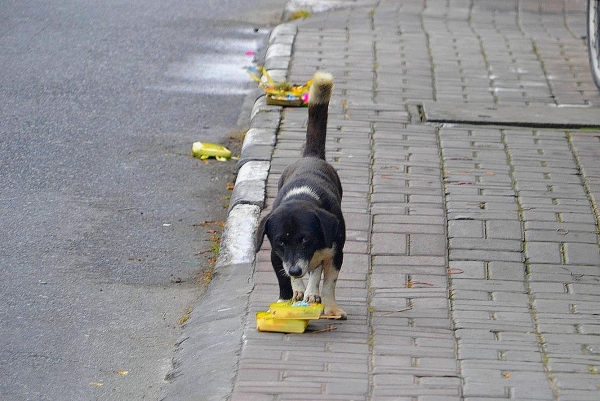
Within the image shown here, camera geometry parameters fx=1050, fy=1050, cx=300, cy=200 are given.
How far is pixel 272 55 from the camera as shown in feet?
32.8

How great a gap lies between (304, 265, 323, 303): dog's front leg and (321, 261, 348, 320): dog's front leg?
3cm

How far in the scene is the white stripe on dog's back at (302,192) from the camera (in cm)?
504

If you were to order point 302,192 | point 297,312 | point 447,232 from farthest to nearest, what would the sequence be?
point 447,232
point 302,192
point 297,312

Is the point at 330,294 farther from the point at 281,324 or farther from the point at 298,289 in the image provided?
the point at 281,324

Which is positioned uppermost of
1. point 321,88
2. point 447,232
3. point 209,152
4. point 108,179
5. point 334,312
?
point 321,88

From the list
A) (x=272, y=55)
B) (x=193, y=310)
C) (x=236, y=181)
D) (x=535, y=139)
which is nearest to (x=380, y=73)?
(x=272, y=55)

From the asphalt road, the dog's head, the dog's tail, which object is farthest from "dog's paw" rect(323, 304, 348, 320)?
the dog's tail

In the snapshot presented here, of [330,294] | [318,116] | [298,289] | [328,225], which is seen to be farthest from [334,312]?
[318,116]

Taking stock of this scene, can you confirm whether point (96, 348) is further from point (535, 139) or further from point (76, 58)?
point (76, 58)

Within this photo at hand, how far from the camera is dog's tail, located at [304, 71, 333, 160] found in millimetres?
5789

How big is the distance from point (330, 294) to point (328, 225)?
413mm

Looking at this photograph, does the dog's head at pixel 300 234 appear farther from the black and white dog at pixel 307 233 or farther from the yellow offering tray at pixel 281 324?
the yellow offering tray at pixel 281 324

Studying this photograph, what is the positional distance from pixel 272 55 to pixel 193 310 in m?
4.99

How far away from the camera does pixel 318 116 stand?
5797mm
